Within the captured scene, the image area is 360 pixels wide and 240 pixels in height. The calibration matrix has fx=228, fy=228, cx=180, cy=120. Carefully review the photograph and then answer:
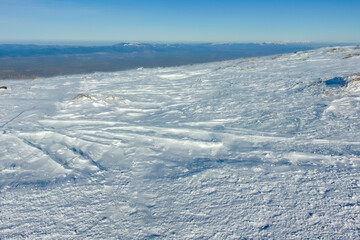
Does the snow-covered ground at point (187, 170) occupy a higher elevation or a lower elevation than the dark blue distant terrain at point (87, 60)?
lower

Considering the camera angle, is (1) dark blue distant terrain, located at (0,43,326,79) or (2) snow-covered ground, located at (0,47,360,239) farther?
(1) dark blue distant terrain, located at (0,43,326,79)

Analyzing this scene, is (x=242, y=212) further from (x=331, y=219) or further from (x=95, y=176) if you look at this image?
(x=95, y=176)

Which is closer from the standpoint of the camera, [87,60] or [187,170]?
[187,170]

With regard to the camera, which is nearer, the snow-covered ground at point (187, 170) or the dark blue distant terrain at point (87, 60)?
the snow-covered ground at point (187, 170)

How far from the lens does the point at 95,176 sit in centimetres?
411

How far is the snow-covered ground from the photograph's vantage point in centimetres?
294

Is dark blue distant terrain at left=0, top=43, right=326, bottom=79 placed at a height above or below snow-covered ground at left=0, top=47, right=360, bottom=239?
above

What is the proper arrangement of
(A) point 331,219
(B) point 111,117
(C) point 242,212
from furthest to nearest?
(B) point 111,117
(C) point 242,212
(A) point 331,219

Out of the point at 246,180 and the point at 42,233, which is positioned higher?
the point at 246,180

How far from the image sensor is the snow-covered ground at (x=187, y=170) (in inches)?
116

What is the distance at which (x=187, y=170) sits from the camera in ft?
13.8

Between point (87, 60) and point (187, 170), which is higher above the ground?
point (87, 60)

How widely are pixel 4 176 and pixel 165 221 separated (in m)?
3.24

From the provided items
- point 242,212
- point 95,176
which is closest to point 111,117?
point 95,176
